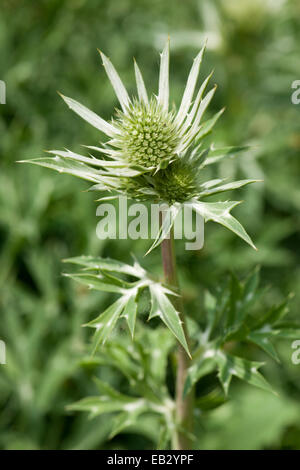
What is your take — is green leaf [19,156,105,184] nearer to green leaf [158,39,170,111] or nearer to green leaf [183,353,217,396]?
green leaf [158,39,170,111]

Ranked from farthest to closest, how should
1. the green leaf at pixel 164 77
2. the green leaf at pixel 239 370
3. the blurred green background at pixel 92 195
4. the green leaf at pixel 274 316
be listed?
the blurred green background at pixel 92 195
the green leaf at pixel 274 316
the green leaf at pixel 239 370
the green leaf at pixel 164 77

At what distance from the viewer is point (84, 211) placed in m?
2.22

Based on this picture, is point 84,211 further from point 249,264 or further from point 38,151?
point 249,264

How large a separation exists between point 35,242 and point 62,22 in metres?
1.34

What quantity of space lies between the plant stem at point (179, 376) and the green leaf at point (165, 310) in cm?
4

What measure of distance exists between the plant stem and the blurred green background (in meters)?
0.45

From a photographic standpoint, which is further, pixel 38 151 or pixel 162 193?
pixel 38 151

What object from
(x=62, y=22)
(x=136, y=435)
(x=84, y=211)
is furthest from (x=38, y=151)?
(x=136, y=435)

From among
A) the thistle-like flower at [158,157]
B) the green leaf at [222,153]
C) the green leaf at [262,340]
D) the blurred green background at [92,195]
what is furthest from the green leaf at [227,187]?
the blurred green background at [92,195]

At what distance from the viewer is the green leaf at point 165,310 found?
952 mm

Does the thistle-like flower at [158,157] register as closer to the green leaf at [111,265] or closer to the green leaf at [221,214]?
the green leaf at [221,214]

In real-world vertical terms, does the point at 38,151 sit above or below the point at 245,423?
above

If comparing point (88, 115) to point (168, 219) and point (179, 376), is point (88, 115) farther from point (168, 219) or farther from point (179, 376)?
point (179, 376)

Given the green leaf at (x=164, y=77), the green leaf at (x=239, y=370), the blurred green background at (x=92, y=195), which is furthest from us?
the blurred green background at (x=92, y=195)
